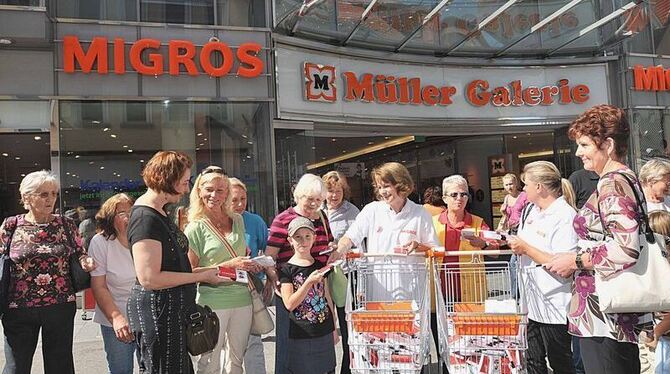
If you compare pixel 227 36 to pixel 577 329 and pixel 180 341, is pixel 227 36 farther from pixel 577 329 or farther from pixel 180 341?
pixel 577 329

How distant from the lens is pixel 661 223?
3492 millimetres

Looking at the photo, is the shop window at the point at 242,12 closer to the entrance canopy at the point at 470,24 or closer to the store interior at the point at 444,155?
the entrance canopy at the point at 470,24

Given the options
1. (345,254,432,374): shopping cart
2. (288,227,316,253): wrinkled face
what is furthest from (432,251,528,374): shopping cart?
(288,227,316,253): wrinkled face

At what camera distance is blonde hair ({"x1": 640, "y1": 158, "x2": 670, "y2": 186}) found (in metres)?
4.60

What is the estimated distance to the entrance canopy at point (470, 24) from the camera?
35.4 ft

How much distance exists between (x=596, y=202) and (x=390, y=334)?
129 centimetres

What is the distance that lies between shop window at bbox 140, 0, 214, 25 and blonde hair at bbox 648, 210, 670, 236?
27.9 ft

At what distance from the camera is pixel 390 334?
10.4 feet

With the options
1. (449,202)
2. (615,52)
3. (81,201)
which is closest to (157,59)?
(81,201)

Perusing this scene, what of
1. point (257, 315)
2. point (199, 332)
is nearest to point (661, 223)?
point (257, 315)

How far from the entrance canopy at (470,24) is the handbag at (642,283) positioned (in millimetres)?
8408

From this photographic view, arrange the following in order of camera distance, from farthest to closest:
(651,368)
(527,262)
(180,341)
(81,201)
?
(81,201)
(527,262)
(651,368)
(180,341)

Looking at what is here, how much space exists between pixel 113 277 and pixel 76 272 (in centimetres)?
32

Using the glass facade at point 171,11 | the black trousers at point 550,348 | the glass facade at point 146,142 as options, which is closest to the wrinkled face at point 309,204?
the black trousers at point 550,348
